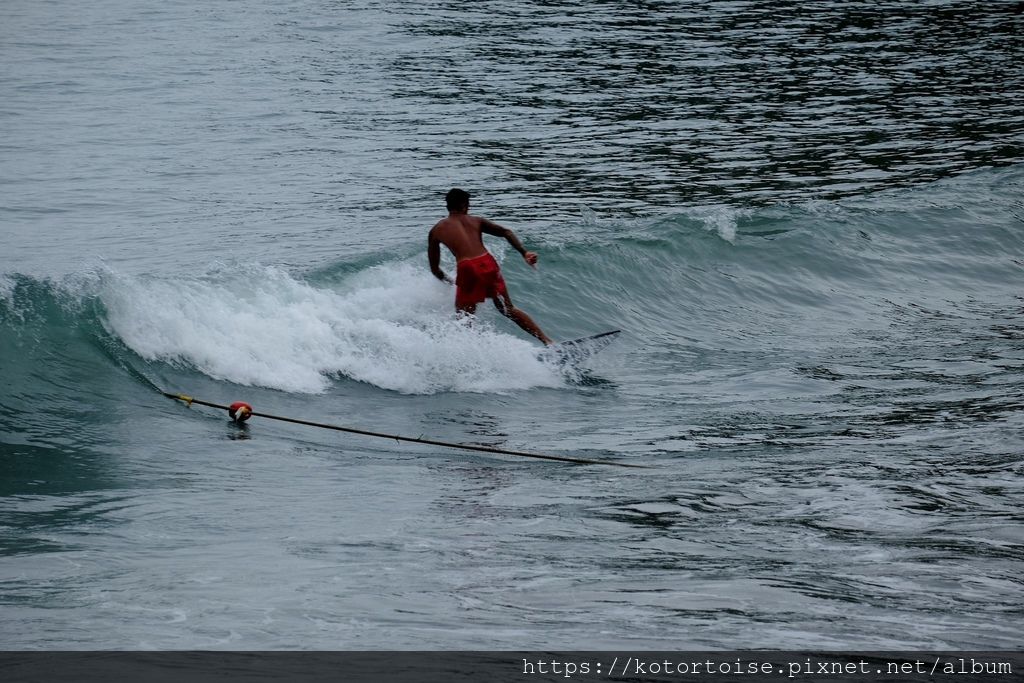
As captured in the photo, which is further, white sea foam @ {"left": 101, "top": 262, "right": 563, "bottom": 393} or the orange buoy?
white sea foam @ {"left": 101, "top": 262, "right": 563, "bottom": 393}

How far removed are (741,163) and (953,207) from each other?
143 inches

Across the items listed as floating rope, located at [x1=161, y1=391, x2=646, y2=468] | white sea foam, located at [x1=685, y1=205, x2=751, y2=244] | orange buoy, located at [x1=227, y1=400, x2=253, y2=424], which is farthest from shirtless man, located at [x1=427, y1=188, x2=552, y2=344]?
white sea foam, located at [x1=685, y1=205, x2=751, y2=244]

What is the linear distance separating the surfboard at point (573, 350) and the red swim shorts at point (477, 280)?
27.2 inches

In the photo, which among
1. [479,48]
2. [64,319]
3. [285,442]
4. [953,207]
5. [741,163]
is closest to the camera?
[285,442]

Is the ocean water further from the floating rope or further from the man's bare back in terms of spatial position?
the man's bare back

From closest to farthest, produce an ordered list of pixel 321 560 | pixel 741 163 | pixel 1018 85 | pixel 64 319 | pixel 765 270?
pixel 321 560 → pixel 64 319 → pixel 765 270 → pixel 741 163 → pixel 1018 85

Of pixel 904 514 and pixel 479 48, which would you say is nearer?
pixel 904 514

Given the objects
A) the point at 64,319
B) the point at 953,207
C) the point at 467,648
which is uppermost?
the point at 953,207

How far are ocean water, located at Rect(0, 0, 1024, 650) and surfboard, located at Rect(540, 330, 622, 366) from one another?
0.15 metres

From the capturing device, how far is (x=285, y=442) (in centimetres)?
979

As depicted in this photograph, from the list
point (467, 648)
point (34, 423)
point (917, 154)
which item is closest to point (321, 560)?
point (467, 648)

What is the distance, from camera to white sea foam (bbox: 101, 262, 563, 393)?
11711 millimetres

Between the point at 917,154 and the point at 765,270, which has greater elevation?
the point at 917,154

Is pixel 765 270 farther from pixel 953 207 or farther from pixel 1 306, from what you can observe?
pixel 1 306
